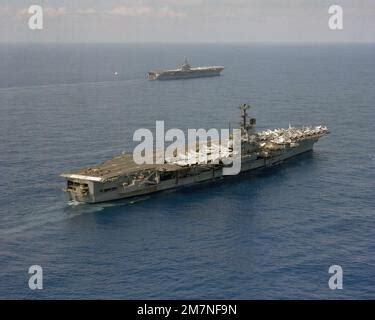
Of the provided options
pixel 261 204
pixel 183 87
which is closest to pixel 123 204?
pixel 261 204

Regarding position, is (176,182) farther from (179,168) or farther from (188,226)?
(188,226)

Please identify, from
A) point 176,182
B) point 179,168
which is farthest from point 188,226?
point 176,182

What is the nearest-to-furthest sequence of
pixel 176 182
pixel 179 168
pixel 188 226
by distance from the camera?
1. pixel 188 226
2. pixel 179 168
3. pixel 176 182

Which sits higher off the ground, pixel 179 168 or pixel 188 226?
pixel 179 168

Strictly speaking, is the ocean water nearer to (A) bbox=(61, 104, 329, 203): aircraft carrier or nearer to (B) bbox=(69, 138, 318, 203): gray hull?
(B) bbox=(69, 138, 318, 203): gray hull

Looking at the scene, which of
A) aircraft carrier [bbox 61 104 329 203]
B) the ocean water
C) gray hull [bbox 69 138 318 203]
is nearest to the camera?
the ocean water

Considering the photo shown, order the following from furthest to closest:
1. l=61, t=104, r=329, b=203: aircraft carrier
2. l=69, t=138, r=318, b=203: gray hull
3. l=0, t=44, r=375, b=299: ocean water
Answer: l=61, t=104, r=329, b=203: aircraft carrier, l=69, t=138, r=318, b=203: gray hull, l=0, t=44, r=375, b=299: ocean water

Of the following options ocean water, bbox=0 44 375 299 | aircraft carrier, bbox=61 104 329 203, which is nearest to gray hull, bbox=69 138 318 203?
aircraft carrier, bbox=61 104 329 203
